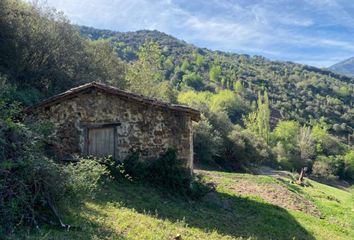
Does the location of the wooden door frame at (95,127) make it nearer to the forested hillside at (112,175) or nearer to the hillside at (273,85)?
the forested hillside at (112,175)

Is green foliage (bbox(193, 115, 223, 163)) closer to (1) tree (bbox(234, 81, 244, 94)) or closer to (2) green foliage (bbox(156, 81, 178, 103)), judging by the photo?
(2) green foliage (bbox(156, 81, 178, 103))

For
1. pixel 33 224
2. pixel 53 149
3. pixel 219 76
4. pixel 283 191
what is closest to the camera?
pixel 33 224

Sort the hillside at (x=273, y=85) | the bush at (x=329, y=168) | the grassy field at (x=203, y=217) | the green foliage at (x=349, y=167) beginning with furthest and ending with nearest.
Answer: the hillside at (x=273, y=85)
the green foliage at (x=349, y=167)
the bush at (x=329, y=168)
the grassy field at (x=203, y=217)

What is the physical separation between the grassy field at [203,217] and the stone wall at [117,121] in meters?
1.83

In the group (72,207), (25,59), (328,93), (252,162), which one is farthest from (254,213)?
(328,93)

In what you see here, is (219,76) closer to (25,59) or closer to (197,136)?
(197,136)

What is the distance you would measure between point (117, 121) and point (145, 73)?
26358 millimetres

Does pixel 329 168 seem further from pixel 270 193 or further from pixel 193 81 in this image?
pixel 193 81

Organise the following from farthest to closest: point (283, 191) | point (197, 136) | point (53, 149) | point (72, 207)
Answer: point (197, 136)
point (283, 191)
point (53, 149)
point (72, 207)

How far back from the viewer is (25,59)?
2156 centimetres

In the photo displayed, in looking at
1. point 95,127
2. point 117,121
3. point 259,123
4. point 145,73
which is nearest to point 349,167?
point 259,123

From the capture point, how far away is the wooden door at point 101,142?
544 inches

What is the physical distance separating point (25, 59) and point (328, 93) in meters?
105

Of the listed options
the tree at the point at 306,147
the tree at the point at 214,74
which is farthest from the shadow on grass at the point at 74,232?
the tree at the point at 214,74
